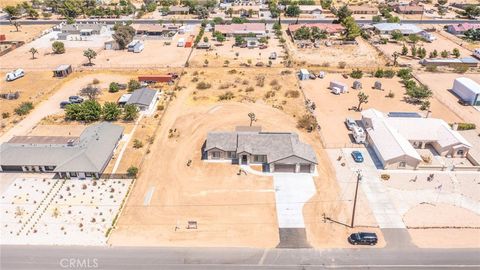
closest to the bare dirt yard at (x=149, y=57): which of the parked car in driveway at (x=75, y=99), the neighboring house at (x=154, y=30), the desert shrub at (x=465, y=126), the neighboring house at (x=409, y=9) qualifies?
the neighboring house at (x=154, y=30)

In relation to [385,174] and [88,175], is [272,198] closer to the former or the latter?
[385,174]

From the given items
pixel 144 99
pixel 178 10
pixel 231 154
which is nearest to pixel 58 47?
pixel 144 99

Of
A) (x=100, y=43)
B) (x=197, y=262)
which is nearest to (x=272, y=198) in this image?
(x=197, y=262)

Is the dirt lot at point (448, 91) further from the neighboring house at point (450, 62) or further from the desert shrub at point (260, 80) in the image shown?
the desert shrub at point (260, 80)

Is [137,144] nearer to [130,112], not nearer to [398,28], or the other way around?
[130,112]

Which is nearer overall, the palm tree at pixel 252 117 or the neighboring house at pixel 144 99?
the palm tree at pixel 252 117
